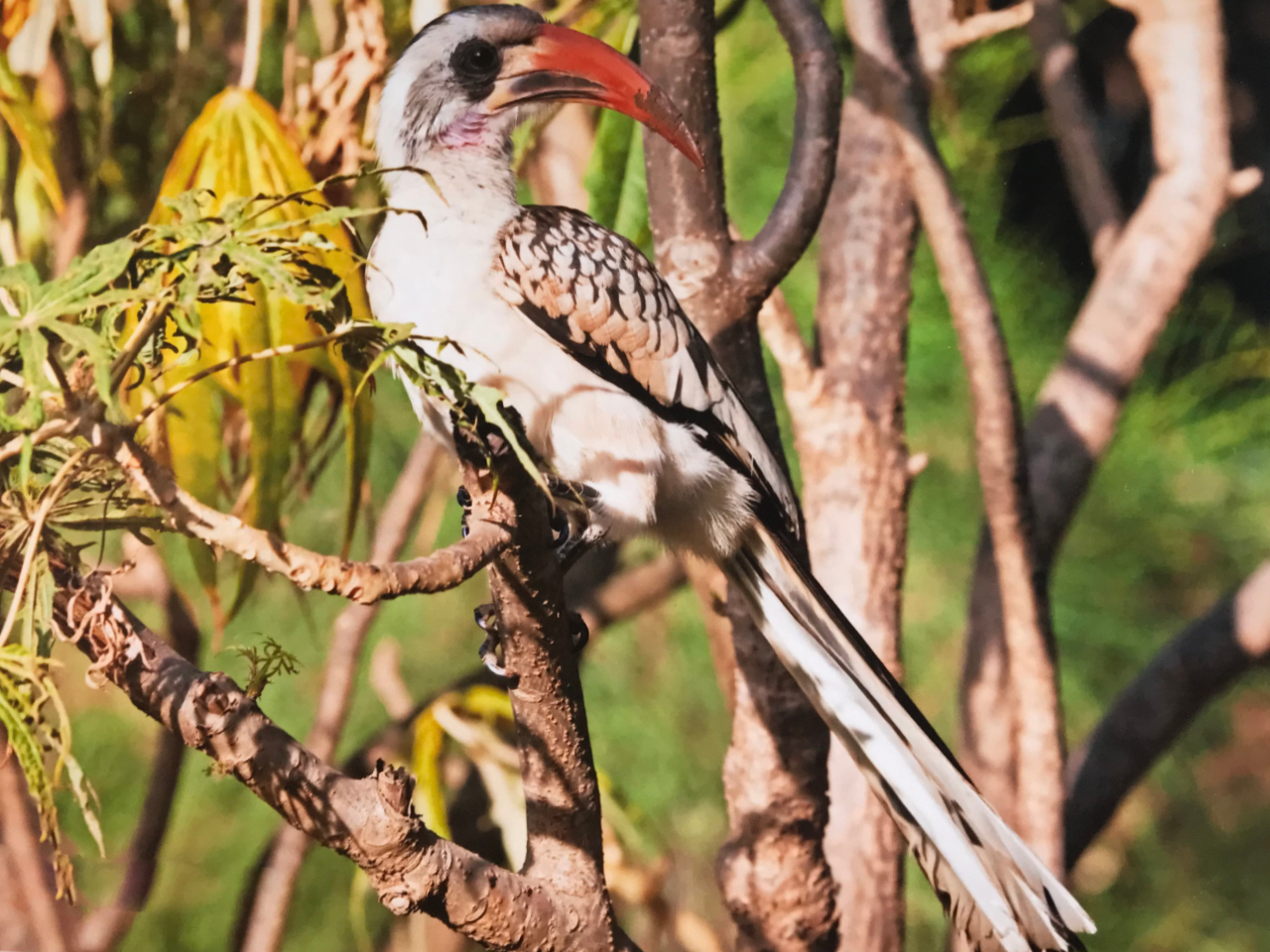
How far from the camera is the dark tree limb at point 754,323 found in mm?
1142

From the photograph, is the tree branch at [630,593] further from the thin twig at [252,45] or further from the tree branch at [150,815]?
the thin twig at [252,45]

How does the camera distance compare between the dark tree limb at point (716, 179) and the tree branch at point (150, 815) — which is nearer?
the dark tree limb at point (716, 179)

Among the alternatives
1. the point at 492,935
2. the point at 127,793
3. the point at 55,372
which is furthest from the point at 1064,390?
the point at 127,793

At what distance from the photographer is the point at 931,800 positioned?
92cm

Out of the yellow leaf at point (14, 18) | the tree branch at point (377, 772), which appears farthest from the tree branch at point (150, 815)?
the tree branch at point (377, 772)

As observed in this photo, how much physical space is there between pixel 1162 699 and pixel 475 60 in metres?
1.10

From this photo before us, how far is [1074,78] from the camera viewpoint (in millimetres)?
1582

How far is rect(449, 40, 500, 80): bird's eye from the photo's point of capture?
1017 mm

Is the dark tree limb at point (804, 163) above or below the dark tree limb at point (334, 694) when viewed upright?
above

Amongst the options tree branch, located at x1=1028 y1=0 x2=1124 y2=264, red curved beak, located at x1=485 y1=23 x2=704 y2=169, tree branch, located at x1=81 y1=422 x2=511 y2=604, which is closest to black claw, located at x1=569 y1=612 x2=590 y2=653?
tree branch, located at x1=81 y1=422 x2=511 y2=604

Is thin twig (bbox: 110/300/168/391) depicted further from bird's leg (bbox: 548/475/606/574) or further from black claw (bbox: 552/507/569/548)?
black claw (bbox: 552/507/569/548)

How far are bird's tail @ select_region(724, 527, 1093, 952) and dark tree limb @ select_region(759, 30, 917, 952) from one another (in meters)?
0.28

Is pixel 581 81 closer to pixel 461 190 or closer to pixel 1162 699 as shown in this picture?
pixel 461 190

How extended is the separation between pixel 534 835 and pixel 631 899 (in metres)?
0.80
